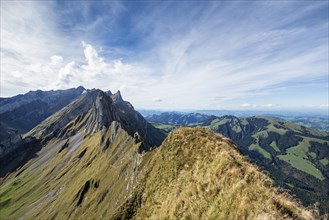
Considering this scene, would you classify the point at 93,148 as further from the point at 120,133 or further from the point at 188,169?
the point at 188,169

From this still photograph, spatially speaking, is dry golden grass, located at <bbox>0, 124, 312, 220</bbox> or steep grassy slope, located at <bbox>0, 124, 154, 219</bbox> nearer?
dry golden grass, located at <bbox>0, 124, 312, 220</bbox>

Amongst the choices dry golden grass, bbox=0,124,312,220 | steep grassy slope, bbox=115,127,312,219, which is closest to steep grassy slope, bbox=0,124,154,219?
dry golden grass, bbox=0,124,312,220

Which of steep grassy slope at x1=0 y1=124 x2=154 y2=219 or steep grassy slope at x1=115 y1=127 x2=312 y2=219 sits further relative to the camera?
steep grassy slope at x1=0 y1=124 x2=154 y2=219

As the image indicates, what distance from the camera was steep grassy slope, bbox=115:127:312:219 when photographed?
16438mm

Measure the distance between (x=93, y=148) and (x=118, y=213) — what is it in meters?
167

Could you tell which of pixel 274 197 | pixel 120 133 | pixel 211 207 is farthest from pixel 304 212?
pixel 120 133

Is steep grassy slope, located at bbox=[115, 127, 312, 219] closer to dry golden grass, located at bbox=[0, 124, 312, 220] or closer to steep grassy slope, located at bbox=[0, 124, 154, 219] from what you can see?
dry golden grass, located at bbox=[0, 124, 312, 220]

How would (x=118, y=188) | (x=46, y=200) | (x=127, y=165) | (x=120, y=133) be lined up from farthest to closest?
(x=46, y=200)
(x=120, y=133)
(x=127, y=165)
(x=118, y=188)

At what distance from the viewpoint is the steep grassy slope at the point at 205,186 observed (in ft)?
53.9

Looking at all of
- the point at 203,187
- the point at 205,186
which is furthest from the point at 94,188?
the point at 205,186

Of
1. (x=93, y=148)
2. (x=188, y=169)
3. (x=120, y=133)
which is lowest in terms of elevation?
(x=93, y=148)

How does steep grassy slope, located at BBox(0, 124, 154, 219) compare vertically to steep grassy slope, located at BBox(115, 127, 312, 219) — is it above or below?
below

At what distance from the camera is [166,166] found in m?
32.2

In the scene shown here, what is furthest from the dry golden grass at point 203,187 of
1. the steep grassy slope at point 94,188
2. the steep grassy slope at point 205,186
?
the steep grassy slope at point 94,188
